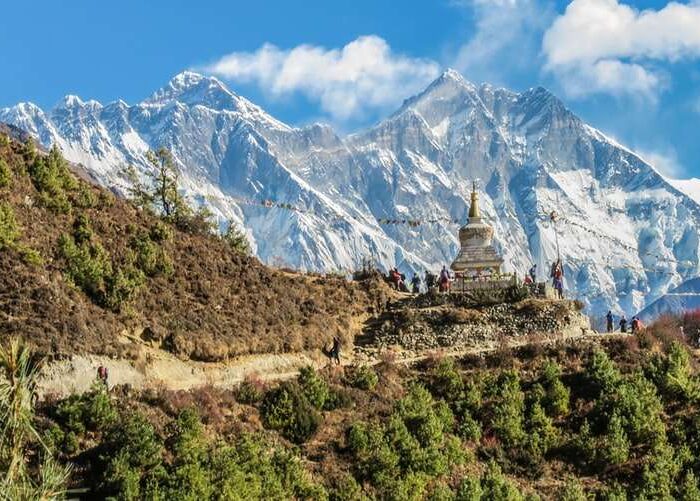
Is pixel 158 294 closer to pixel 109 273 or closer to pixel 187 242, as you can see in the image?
pixel 109 273

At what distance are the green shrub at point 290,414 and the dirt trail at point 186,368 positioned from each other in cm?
268

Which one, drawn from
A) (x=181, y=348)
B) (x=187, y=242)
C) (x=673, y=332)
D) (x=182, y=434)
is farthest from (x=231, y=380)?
(x=673, y=332)

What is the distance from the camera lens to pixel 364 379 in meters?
42.3

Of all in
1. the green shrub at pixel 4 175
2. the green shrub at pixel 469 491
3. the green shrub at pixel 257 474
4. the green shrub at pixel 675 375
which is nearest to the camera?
the green shrub at pixel 257 474

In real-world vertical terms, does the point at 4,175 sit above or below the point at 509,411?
above

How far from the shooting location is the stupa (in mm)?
65125

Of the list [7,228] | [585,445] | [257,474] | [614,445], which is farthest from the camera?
[7,228]

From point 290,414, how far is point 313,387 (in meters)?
2.28

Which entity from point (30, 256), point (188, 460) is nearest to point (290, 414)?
point (188, 460)

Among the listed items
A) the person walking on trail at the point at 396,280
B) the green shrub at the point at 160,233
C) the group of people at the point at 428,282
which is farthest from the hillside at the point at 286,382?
the person walking on trail at the point at 396,280

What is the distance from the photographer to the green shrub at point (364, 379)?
138 feet

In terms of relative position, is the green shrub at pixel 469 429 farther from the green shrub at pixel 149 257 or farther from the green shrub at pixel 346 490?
the green shrub at pixel 149 257

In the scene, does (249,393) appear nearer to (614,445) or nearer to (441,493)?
(441,493)

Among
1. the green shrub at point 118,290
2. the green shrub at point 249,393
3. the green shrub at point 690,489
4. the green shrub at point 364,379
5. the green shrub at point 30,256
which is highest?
the green shrub at point 30,256
